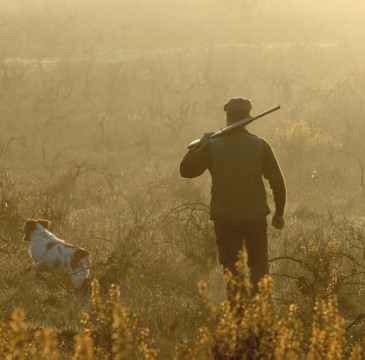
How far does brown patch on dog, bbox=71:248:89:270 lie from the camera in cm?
736

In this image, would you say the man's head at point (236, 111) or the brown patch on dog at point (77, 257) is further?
the brown patch on dog at point (77, 257)

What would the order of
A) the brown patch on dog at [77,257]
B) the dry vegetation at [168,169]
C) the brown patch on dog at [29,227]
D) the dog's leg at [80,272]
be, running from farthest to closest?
1. the brown patch on dog at [29,227]
2. the brown patch on dog at [77,257]
3. the dog's leg at [80,272]
4. the dry vegetation at [168,169]

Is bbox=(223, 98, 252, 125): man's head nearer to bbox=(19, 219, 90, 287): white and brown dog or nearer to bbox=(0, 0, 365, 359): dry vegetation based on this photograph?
bbox=(0, 0, 365, 359): dry vegetation

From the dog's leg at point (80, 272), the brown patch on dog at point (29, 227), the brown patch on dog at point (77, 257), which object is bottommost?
the dog's leg at point (80, 272)

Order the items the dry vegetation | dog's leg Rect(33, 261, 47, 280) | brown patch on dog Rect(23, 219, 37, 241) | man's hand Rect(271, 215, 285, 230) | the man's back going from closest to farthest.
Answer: the dry vegetation < the man's back < man's hand Rect(271, 215, 285, 230) < dog's leg Rect(33, 261, 47, 280) < brown patch on dog Rect(23, 219, 37, 241)

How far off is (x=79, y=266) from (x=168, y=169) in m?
7.49

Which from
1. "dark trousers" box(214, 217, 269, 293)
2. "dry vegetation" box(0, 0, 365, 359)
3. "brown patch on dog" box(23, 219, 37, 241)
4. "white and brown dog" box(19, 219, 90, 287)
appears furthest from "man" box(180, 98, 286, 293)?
"brown patch on dog" box(23, 219, 37, 241)

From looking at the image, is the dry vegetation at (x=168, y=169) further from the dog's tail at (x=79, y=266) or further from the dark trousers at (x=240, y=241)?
the dark trousers at (x=240, y=241)

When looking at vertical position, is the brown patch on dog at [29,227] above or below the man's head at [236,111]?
below

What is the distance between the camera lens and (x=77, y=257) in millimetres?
7391

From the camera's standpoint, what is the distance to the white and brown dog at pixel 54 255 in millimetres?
7316

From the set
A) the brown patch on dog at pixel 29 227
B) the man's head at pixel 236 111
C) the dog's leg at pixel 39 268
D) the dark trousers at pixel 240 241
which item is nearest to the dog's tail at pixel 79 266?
the dog's leg at pixel 39 268

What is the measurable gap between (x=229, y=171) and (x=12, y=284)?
2617 millimetres

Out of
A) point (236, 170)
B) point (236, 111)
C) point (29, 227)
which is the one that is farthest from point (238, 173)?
point (29, 227)
